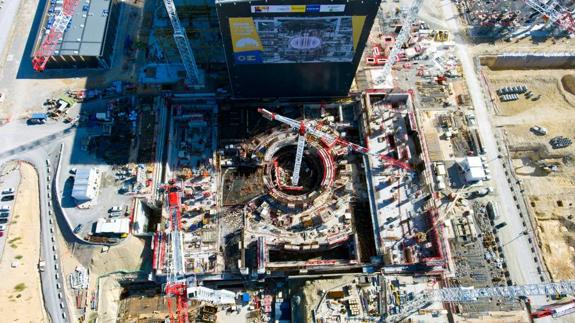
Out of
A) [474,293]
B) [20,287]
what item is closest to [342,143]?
[474,293]

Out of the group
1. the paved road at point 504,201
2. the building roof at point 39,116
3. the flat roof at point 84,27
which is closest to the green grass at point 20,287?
the building roof at point 39,116

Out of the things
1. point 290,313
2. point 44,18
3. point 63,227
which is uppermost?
point 44,18

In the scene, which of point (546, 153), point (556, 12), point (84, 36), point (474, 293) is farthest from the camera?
point (556, 12)

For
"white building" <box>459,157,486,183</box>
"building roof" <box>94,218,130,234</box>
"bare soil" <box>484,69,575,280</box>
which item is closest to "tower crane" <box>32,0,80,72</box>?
"building roof" <box>94,218,130,234</box>

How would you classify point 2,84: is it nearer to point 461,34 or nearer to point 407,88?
point 407,88

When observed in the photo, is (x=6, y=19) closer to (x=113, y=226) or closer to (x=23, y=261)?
(x=23, y=261)

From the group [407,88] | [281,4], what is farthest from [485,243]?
[281,4]

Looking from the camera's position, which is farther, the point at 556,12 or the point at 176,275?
the point at 556,12
